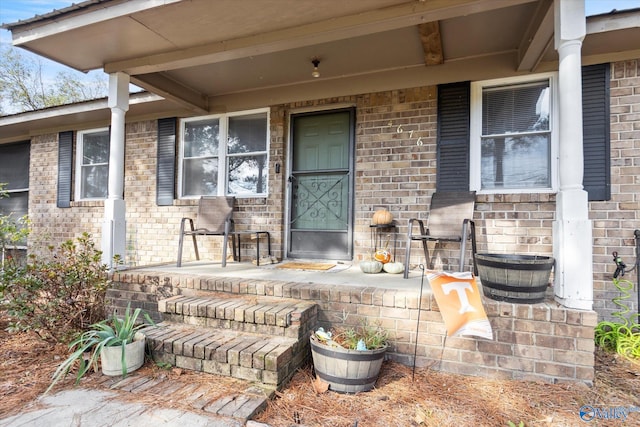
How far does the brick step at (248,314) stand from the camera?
211 centimetres

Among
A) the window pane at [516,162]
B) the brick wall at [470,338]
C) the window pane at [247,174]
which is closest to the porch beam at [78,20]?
the window pane at [247,174]

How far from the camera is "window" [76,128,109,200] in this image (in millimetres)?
5176

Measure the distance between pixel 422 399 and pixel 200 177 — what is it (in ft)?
12.6

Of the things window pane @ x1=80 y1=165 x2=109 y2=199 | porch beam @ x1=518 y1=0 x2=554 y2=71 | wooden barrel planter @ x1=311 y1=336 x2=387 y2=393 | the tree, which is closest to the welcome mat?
wooden barrel planter @ x1=311 y1=336 x2=387 y2=393

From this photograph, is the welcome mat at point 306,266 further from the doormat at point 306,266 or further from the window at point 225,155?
the window at point 225,155

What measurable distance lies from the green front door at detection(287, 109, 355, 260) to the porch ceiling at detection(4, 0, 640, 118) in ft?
1.38

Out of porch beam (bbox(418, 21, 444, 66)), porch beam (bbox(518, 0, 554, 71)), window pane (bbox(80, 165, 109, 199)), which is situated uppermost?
porch beam (bbox(418, 21, 444, 66))

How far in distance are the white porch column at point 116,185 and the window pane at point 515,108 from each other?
3.69 meters

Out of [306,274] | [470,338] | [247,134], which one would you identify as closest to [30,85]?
[247,134]

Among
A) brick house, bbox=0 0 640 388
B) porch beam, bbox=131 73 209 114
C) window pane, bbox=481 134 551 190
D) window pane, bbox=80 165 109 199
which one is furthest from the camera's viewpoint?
window pane, bbox=80 165 109 199

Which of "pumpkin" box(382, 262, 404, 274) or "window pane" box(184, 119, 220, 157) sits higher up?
"window pane" box(184, 119, 220, 157)

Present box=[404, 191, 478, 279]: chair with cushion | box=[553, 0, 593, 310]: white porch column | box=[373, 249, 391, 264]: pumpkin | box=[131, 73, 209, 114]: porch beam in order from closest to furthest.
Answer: box=[553, 0, 593, 310]: white porch column, box=[404, 191, 478, 279]: chair with cushion, box=[373, 249, 391, 264]: pumpkin, box=[131, 73, 209, 114]: porch beam

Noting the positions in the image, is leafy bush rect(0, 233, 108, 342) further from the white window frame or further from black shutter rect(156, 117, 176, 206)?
the white window frame

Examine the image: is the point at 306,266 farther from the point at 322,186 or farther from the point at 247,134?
the point at 247,134
